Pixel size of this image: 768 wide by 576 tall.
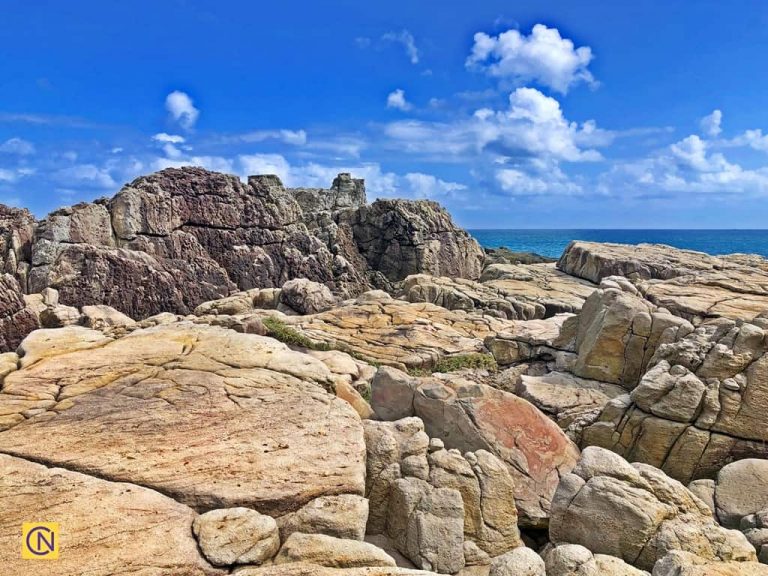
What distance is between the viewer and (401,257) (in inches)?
2073

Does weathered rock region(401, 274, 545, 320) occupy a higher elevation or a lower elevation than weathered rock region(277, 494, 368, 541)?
higher

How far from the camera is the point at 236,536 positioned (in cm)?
720

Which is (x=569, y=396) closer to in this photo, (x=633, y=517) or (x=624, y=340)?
(x=624, y=340)

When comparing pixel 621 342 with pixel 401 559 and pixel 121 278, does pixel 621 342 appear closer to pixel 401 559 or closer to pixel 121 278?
pixel 401 559

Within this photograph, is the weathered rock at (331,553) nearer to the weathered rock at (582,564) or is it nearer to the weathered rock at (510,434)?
the weathered rock at (582,564)

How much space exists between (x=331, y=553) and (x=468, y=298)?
28471 mm

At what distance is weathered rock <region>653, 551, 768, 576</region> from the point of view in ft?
22.7

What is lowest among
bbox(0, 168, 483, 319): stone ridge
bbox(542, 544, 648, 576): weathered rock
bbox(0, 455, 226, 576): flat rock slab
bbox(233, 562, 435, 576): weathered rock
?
bbox(542, 544, 648, 576): weathered rock

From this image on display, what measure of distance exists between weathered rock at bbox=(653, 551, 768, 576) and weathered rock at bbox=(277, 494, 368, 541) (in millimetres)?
4529

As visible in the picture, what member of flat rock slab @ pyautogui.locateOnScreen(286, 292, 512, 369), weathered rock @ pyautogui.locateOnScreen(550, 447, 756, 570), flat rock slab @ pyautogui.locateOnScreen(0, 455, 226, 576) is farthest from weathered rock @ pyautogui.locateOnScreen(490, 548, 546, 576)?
flat rock slab @ pyautogui.locateOnScreen(286, 292, 512, 369)

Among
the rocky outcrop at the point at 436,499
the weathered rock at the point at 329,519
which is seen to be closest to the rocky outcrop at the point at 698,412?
the rocky outcrop at the point at 436,499

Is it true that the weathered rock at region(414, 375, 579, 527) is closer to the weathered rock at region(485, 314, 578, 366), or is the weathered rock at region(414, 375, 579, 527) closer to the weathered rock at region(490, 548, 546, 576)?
the weathered rock at region(490, 548, 546, 576)

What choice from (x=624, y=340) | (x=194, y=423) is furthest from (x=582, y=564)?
(x=624, y=340)

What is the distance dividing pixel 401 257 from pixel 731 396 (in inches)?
1631
